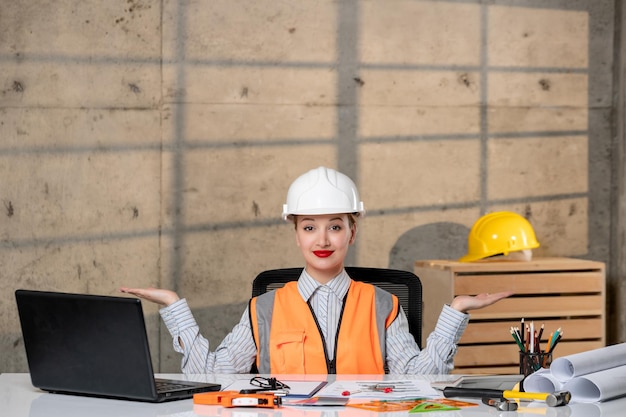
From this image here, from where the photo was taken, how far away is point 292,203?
2949 millimetres

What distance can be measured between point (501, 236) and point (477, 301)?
240 cm

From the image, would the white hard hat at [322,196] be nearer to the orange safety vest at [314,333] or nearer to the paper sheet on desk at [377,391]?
the orange safety vest at [314,333]

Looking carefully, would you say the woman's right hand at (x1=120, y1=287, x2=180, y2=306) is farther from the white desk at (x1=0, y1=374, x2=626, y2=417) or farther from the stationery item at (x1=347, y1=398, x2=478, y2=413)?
the stationery item at (x1=347, y1=398, x2=478, y2=413)

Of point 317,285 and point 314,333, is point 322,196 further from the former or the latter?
point 314,333

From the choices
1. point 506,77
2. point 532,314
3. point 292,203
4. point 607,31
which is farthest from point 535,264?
point 292,203

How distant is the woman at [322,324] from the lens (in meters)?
2.77

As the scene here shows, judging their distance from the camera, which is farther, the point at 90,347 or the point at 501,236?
the point at 501,236

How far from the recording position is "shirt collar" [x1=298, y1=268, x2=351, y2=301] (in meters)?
2.88

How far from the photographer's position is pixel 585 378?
222 centimetres

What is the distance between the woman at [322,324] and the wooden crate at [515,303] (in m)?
1.90

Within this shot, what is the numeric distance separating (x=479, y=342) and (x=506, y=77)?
5.19 ft

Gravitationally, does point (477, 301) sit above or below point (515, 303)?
above

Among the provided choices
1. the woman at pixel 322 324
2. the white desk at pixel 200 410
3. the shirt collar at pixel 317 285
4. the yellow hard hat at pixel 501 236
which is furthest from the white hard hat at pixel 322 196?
the yellow hard hat at pixel 501 236

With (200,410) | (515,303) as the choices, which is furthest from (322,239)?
(515,303)
